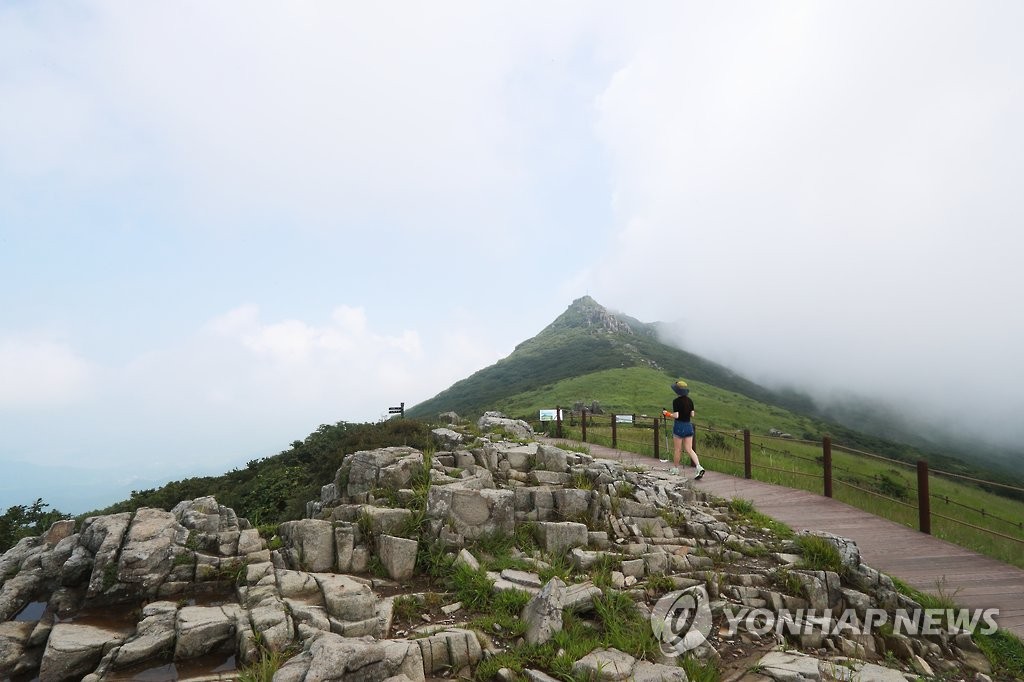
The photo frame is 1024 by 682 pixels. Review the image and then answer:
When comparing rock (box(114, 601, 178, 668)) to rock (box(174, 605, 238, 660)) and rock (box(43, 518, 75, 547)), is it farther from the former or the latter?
rock (box(43, 518, 75, 547))

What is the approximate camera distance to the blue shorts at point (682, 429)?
13.9 meters

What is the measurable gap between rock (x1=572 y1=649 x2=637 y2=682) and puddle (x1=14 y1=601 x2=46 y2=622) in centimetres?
796

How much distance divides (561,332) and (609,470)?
136 meters

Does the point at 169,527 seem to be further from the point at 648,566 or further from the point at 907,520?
the point at 907,520

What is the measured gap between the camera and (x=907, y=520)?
12.1 meters

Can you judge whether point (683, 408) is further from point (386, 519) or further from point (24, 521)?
point (24, 521)

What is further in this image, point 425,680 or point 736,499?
point 736,499

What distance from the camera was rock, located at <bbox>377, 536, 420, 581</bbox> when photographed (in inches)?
322

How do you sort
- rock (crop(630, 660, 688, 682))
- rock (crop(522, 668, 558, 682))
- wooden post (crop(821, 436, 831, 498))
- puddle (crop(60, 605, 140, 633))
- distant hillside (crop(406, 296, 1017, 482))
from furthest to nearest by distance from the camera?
distant hillside (crop(406, 296, 1017, 482)) < wooden post (crop(821, 436, 831, 498)) < puddle (crop(60, 605, 140, 633)) < rock (crop(522, 668, 558, 682)) < rock (crop(630, 660, 688, 682))

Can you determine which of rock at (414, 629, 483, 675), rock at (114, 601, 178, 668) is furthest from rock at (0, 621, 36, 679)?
rock at (414, 629, 483, 675)

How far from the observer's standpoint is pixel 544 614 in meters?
6.39

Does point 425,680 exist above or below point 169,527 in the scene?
below

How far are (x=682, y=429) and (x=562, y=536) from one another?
650 cm

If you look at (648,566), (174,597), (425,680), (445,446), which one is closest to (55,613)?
(174,597)
